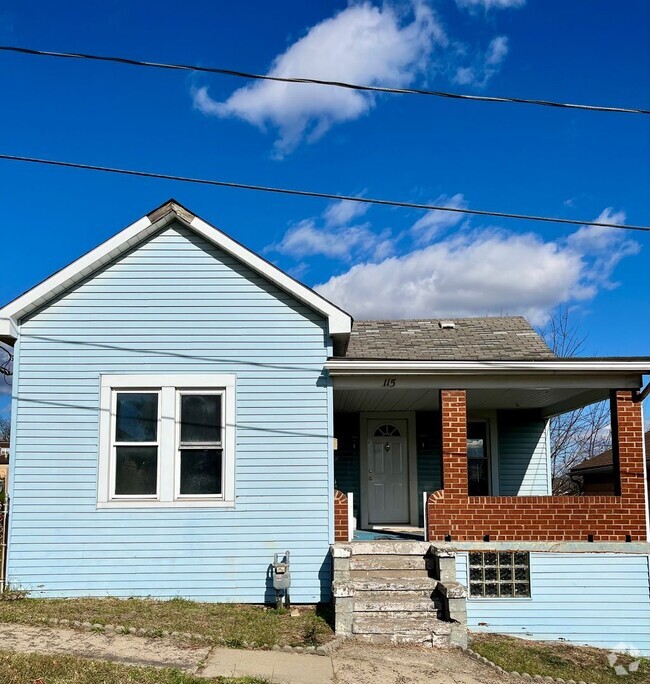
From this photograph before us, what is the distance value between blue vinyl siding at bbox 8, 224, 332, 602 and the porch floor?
158 cm

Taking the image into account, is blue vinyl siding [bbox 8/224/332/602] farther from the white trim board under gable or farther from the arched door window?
the arched door window

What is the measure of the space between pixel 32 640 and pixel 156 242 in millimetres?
5377

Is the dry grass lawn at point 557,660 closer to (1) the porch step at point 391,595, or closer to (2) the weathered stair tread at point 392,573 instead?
(1) the porch step at point 391,595

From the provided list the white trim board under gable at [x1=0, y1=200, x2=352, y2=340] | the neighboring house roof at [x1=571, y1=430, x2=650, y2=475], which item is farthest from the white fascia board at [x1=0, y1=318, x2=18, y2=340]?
the neighboring house roof at [x1=571, y1=430, x2=650, y2=475]

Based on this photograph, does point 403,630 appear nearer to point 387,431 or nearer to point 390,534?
point 390,534

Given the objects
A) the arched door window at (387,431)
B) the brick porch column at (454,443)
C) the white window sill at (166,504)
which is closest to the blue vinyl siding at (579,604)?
the brick porch column at (454,443)

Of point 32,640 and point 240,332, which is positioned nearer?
point 32,640

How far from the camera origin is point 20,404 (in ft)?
32.3

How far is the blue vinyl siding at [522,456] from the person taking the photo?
45.2 feet

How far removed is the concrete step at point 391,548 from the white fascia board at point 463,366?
7.61 feet

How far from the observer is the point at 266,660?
735cm

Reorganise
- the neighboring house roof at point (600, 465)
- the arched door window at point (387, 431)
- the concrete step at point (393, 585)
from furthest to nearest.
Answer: the neighboring house roof at point (600, 465)
the arched door window at point (387, 431)
the concrete step at point (393, 585)

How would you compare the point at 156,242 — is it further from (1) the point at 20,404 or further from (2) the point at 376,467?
(2) the point at 376,467

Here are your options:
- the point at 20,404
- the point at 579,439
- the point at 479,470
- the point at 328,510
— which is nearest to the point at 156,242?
the point at 20,404
